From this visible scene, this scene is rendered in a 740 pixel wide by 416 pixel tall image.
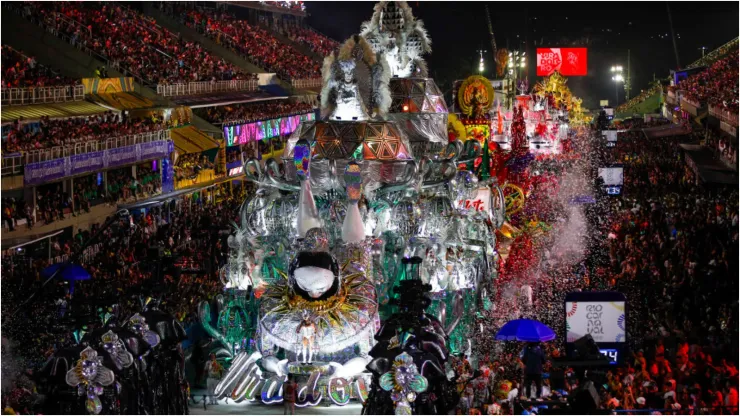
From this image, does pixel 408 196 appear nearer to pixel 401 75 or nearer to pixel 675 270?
pixel 675 270

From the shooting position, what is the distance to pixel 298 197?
744 inches

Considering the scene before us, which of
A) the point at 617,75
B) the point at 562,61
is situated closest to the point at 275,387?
the point at 562,61

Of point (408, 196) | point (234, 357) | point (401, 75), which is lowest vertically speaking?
point (234, 357)

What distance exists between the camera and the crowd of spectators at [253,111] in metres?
44.8

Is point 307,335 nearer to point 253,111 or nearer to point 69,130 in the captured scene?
point 69,130

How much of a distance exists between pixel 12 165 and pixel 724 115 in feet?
Answer: 68.3

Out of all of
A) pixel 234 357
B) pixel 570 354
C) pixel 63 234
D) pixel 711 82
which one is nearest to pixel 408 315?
pixel 570 354

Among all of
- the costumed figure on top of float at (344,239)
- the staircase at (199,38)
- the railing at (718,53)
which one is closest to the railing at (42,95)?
the costumed figure on top of float at (344,239)

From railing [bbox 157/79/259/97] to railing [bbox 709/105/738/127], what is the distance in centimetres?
1705

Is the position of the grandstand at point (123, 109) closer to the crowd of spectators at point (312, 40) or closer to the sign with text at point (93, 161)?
the sign with text at point (93, 161)

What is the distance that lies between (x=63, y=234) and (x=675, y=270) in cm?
1325

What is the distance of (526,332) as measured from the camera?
16.7 m

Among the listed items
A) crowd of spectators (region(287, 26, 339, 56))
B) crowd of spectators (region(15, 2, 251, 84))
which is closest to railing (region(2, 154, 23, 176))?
crowd of spectators (region(15, 2, 251, 84))

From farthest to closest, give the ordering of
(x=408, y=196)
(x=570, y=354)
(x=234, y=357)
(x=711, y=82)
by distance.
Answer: (x=711, y=82) < (x=408, y=196) < (x=234, y=357) < (x=570, y=354)
